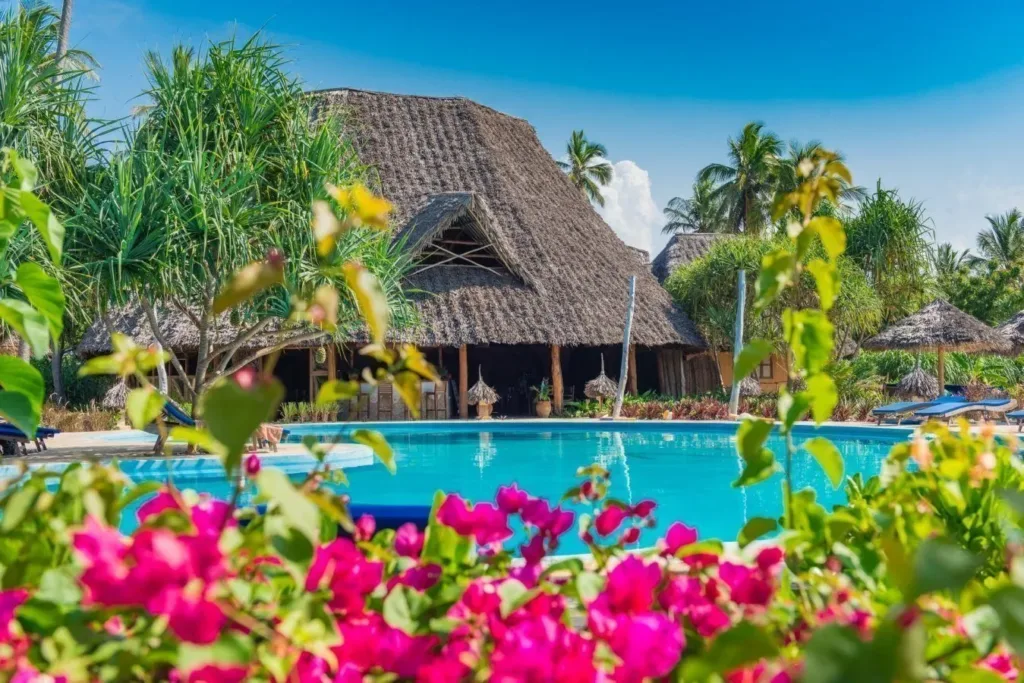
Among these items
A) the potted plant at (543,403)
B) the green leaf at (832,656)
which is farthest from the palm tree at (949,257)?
the green leaf at (832,656)

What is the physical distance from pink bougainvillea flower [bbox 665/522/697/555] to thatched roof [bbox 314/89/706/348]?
45.4 feet

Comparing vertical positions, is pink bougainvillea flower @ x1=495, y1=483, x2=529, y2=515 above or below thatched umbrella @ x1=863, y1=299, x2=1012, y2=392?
below

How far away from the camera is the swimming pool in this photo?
7375mm

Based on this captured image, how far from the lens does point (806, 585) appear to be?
1.07m

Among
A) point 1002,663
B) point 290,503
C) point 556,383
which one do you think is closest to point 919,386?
point 556,383

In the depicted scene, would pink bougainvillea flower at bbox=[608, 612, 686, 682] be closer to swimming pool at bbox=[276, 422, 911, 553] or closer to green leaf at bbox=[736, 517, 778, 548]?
green leaf at bbox=[736, 517, 778, 548]

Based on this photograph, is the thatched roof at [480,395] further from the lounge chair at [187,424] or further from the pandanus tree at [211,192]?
the pandanus tree at [211,192]

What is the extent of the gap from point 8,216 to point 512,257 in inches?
637

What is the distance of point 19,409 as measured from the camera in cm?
109

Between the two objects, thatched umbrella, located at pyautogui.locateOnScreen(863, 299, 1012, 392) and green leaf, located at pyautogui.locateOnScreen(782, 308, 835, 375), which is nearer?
green leaf, located at pyautogui.locateOnScreen(782, 308, 835, 375)

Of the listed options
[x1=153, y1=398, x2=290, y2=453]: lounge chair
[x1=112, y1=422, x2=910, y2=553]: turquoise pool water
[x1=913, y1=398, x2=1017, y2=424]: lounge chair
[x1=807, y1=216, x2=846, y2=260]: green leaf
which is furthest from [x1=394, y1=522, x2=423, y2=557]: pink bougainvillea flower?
[x1=913, y1=398, x2=1017, y2=424]: lounge chair

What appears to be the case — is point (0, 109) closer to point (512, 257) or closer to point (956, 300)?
point (512, 257)

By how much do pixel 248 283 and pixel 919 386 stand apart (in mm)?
17317

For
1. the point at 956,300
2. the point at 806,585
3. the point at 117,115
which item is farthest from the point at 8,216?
the point at 956,300
